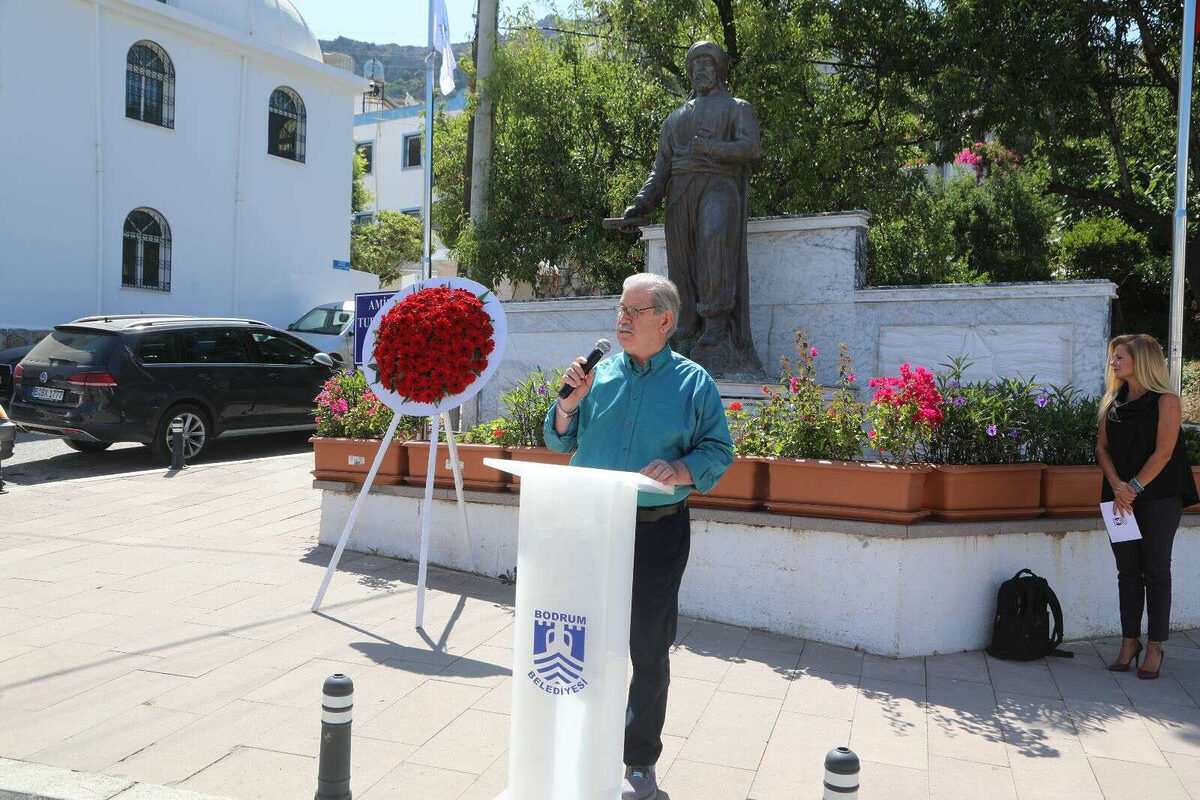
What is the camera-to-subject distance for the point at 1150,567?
520 cm

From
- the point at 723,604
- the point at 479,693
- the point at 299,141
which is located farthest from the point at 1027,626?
the point at 299,141

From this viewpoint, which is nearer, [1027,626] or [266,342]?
[1027,626]

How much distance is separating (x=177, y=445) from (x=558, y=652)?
28.9 feet

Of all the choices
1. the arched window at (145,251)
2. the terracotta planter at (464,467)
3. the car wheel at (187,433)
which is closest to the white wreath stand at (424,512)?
the terracotta planter at (464,467)

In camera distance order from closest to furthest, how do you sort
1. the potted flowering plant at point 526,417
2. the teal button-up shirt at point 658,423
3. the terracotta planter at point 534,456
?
the teal button-up shirt at point 658,423 → the terracotta planter at point 534,456 → the potted flowering plant at point 526,417

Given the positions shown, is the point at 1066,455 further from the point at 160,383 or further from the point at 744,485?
the point at 160,383

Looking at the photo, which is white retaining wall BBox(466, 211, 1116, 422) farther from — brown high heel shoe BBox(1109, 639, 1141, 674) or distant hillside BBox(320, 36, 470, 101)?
distant hillside BBox(320, 36, 470, 101)

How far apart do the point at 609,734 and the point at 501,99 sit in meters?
12.2

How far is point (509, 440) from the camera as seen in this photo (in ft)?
22.8

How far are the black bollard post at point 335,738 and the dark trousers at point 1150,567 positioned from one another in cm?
413

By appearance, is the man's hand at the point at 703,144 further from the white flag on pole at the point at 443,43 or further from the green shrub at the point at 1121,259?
the green shrub at the point at 1121,259

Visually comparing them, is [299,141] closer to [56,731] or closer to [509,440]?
[509,440]

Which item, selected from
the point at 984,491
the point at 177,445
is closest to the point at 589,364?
the point at 984,491

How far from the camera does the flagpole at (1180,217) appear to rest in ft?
25.5
